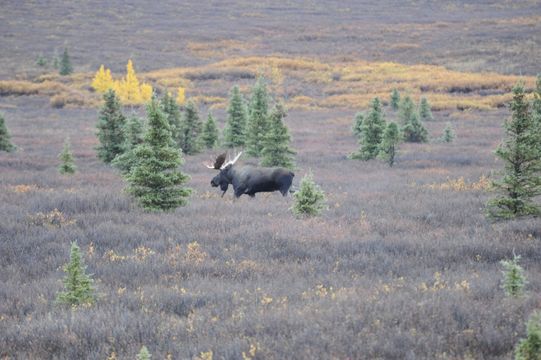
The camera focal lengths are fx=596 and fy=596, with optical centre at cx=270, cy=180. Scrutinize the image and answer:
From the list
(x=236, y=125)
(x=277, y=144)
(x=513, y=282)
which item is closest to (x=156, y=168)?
(x=277, y=144)

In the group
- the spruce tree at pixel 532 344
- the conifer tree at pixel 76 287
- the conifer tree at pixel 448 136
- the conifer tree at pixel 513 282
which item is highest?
the spruce tree at pixel 532 344

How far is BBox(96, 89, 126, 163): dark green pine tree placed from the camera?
25.0 meters

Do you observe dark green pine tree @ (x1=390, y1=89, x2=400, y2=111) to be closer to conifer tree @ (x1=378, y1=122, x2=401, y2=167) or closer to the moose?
conifer tree @ (x1=378, y1=122, x2=401, y2=167)

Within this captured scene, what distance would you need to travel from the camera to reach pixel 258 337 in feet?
22.9

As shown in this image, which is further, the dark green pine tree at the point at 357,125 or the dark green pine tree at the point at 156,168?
the dark green pine tree at the point at 357,125

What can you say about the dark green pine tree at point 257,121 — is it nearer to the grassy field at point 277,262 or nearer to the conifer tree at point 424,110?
the grassy field at point 277,262

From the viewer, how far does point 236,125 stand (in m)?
34.5

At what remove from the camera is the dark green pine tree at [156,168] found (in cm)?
1548

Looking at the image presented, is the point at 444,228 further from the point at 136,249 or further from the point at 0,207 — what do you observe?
the point at 0,207

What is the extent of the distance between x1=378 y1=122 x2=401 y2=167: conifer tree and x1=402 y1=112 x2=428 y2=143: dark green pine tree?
10383mm

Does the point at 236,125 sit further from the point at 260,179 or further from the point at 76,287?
the point at 76,287

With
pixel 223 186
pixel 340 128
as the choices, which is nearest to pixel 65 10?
pixel 340 128


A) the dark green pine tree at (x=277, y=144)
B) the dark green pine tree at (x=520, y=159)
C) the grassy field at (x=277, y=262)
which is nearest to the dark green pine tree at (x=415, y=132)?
the grassy field at (x=277, y=262)

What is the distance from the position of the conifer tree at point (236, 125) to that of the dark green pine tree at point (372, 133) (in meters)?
7.15
